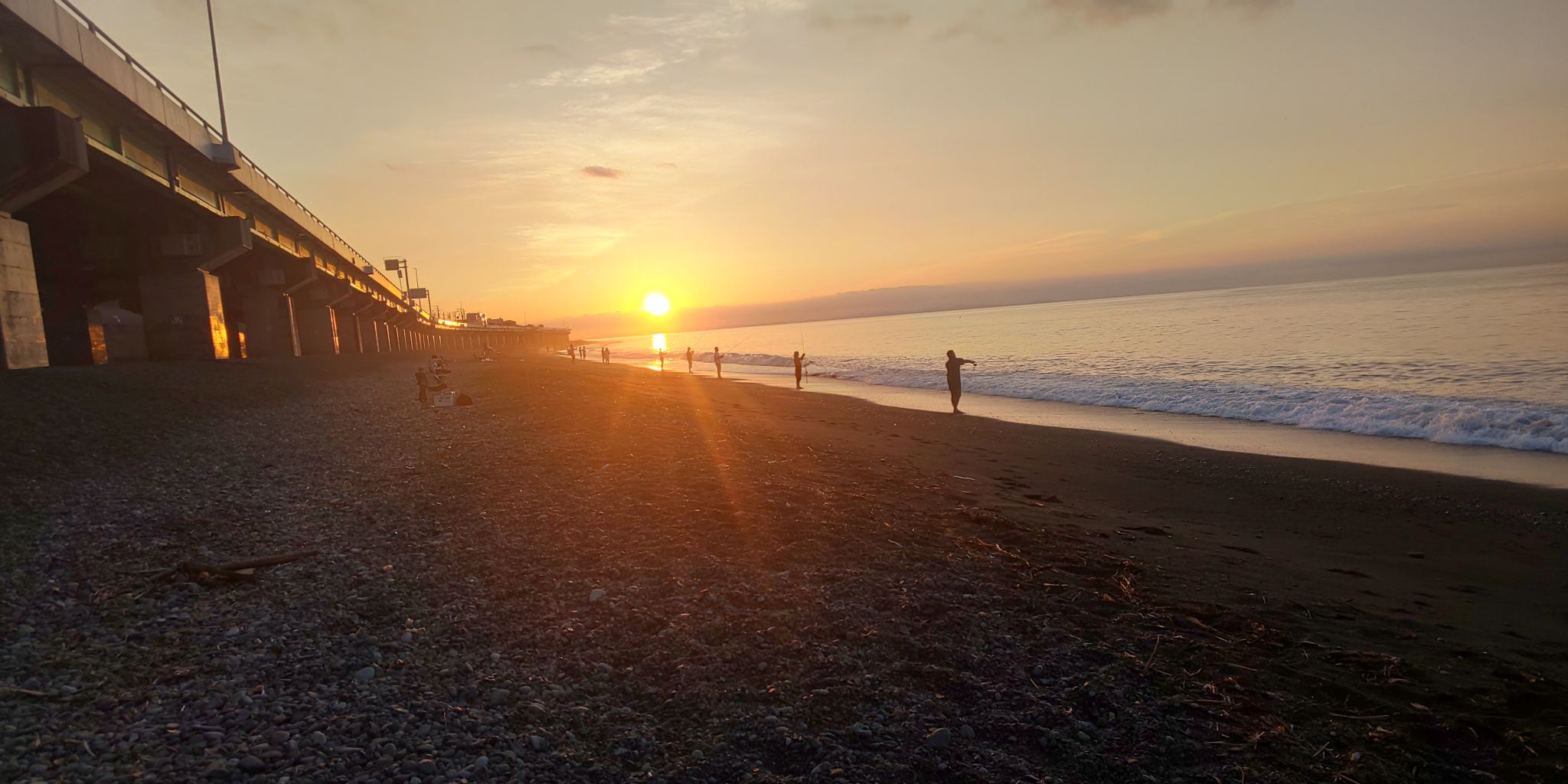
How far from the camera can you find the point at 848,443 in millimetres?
17938

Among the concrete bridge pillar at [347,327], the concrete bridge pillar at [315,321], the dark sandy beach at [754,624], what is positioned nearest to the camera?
the dark sandy beach at [754,624]

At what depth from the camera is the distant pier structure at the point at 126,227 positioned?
15172mm

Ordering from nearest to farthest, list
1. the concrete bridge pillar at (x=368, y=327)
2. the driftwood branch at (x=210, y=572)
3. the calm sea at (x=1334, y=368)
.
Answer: the driftwood branch at (x=210, y=572) < the calm sea at (x=1334, y=368) < the concrete bridge pillar at (x=368, y=327)

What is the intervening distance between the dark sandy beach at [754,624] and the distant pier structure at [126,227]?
7295mm

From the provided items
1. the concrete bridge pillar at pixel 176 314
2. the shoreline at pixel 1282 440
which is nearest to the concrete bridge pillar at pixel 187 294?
the concrete bridge pillar at pixel 176 314

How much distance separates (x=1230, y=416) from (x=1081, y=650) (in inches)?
795

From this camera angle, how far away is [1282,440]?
18016 mm

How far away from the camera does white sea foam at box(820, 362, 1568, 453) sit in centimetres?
1669

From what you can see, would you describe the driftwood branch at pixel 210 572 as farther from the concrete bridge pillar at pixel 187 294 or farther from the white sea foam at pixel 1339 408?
the concrete bridge pillar at pixel 187 294

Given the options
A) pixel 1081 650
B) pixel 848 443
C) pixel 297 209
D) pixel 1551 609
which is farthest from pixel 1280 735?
pixel 297 209

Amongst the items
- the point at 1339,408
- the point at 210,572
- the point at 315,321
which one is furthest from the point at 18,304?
the point at 315,321

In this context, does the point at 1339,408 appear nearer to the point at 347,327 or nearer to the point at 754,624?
the point at 754,624

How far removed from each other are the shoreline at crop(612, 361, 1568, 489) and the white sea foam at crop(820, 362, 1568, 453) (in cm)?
50

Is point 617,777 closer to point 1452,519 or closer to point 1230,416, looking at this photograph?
point 1452,519
